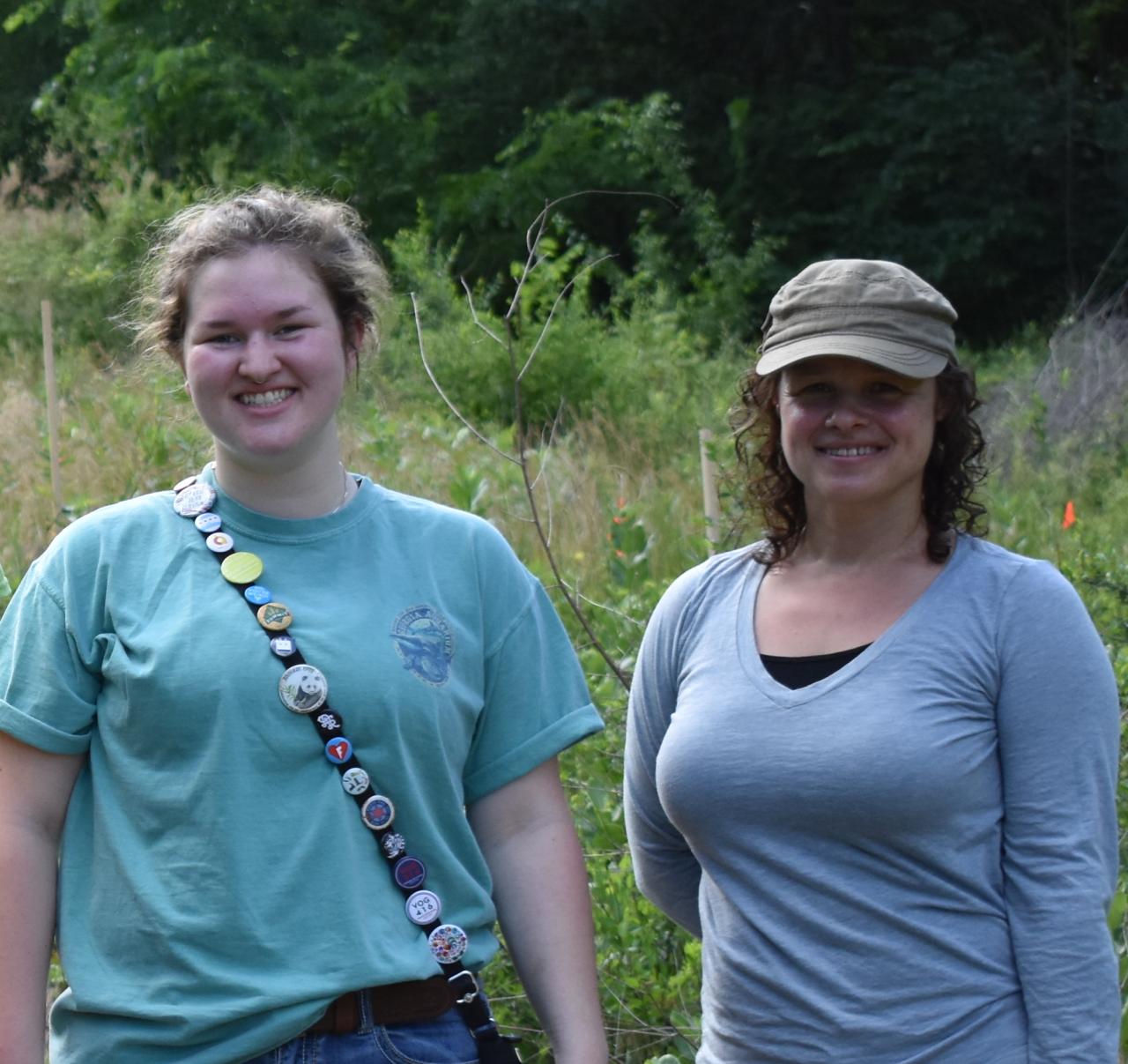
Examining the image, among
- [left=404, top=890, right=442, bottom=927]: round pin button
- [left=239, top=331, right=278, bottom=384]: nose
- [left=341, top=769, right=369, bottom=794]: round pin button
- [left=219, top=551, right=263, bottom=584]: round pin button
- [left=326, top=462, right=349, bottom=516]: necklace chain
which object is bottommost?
[left=404, top=890, right=442, bottom=927]: round pin button

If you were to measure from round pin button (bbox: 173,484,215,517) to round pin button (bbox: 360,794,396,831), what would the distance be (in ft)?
1.44

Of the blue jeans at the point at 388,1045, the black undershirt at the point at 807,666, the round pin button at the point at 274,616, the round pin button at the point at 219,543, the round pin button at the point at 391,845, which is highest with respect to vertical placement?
the round pin button at the point at 219,543

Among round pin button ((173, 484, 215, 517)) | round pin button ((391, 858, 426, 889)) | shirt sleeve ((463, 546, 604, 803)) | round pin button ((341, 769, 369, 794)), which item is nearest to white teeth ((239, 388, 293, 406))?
round pin button ((173, 484, 215, 517))

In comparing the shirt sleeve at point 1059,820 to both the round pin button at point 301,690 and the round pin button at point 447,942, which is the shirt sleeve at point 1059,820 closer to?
the round pin button at point 447,942

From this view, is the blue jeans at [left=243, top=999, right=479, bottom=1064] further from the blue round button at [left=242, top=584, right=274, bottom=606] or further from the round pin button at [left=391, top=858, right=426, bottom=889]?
the blue round button at [left=242, top=584, right=274, bottom=606]

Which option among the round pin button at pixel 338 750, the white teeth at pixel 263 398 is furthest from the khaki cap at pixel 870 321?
the round pin button at pixel 338 750

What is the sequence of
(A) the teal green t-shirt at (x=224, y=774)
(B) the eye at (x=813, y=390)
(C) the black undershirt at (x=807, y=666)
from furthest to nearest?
(B) the eye at (x=813, y=390) → (C) the black undershirt at (x=807, y=666) → (A) the teal green t-shirt at (x=224, y=774)

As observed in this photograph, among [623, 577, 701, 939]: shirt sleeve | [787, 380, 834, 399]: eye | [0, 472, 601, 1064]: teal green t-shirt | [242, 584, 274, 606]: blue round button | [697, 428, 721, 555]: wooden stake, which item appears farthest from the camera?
[697, 428, 721, 555]: wooden stake

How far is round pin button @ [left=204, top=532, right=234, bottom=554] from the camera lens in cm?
206

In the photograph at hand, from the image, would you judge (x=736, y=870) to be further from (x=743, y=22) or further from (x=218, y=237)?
(x=743, y=22)

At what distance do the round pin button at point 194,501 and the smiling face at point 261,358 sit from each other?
0.17 feet

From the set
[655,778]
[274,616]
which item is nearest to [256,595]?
[274,616]

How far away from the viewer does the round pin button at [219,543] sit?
6.77 ft

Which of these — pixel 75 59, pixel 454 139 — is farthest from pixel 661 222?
pixel 75 59
